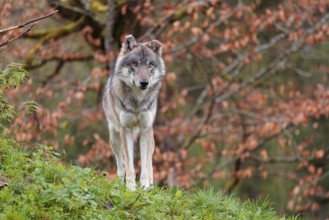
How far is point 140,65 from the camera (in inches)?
360

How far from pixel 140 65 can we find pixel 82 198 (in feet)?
10.8

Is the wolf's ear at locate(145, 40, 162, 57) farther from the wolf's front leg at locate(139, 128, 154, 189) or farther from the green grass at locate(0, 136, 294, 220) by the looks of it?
the green grass at locate(0, 136, 294, 220)

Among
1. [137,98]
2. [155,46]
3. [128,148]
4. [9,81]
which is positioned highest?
[9,81]

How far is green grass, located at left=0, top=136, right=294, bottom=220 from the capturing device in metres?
6.18

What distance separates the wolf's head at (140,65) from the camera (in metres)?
9.02

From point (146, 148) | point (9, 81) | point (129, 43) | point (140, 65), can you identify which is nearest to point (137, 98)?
point (140, 65)

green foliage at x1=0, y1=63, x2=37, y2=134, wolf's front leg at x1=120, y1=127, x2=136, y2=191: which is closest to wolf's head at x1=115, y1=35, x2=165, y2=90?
wolf's front leg at x1=120, y1=127, x2=136, y2=191

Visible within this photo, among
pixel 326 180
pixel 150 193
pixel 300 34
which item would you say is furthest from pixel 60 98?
pixel 150 193

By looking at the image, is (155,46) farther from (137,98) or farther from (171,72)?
(171,72)

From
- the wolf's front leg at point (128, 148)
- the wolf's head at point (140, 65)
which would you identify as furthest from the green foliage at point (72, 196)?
the wolf's head at point (140, 65)

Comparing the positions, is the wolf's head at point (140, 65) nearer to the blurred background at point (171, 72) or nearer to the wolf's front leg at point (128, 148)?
the wolf's front leg at point (128, 148)

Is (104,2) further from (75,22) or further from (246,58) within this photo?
(246,58)

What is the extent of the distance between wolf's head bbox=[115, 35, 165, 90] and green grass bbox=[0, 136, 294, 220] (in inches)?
69.6

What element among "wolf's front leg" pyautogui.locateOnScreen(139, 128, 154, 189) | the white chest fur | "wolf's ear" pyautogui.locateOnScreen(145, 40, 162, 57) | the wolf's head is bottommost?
"wolf's front leg" pyautogui.locateOnScreen(139, 128, 154, 189)
